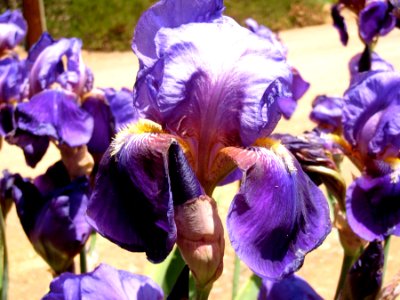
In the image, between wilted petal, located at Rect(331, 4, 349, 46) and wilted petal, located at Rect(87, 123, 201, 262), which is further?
wilted petal, located at Rect(331, 4, 349, 46)

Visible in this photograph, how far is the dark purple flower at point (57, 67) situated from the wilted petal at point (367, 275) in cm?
61

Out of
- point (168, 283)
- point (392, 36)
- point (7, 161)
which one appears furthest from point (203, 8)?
point (392, 36)

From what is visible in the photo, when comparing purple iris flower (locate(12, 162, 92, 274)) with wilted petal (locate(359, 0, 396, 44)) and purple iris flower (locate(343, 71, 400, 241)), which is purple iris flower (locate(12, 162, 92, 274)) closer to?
purple iris flower (locate(343, 71, 400, 241))

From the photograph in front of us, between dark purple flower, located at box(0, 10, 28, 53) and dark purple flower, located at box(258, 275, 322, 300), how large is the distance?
0.86 m

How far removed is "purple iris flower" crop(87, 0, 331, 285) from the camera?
0.61 m

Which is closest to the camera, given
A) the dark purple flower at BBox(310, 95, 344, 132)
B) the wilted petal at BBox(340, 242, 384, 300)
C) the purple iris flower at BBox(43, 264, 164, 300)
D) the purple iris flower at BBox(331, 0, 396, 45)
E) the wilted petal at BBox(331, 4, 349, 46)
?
the purple iris flower at BBox(43, 264, 164, 300)

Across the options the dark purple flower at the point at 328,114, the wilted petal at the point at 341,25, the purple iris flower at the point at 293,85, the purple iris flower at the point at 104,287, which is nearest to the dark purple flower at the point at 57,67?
the purple iris flower at the point at 293,85

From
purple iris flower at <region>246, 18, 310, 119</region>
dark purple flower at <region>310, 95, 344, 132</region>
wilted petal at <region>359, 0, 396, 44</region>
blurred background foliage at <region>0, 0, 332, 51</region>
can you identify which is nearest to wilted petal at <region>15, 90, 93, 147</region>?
purple iris flower at <region>246, 18, 310, 119</region>

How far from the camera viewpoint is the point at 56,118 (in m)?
1.13

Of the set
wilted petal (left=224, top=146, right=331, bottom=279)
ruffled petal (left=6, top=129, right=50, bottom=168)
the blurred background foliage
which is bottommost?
the blurred background foliage

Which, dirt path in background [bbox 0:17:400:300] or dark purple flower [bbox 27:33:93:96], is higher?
dark purple flower [bbox 27:33:93:96]

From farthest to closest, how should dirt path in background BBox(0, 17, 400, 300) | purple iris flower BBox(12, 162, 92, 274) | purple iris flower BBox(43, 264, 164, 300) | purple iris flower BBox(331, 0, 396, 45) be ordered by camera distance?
dirt path in background BBox(0, 17, 400, 300)
purple iris flower BBox(331, 0, 396, 45)
purple iris flower BBox(12, 162, 92, 274)
purple iris flower BBox(43, 264, 164, 300)

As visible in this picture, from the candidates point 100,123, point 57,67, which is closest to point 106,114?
point 100,123

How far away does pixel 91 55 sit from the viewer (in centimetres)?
580
